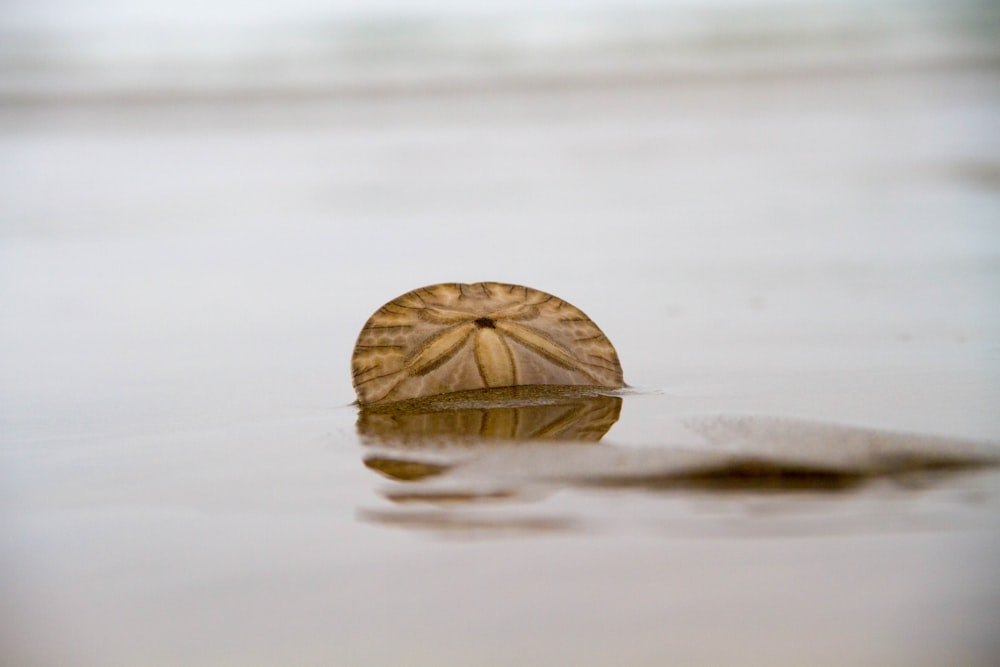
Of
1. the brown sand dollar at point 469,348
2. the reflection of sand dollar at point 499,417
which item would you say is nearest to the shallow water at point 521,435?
the reflection of sand dollar at point 499,417

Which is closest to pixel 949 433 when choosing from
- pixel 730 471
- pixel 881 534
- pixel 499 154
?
pixel 730 471

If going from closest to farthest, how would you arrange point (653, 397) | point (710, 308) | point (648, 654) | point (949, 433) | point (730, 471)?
point (648, 654) → point (730, 471) → point (949, 433) → point (653, 397) → point (710, 308)

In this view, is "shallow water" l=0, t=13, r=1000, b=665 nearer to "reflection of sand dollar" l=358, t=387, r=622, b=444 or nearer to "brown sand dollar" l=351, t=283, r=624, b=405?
"reflection of sand dollar" l=358, t=387, r=622, b=444

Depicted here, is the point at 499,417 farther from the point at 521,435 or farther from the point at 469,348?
the point at 469,348

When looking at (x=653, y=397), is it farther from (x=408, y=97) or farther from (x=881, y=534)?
(x=408, y=97)

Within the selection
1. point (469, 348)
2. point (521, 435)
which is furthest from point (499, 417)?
point (469, 348)

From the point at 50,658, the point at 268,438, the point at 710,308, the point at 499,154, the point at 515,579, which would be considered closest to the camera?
the point at 50,658

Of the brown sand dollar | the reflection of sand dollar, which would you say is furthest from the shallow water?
the brown sand dollar
